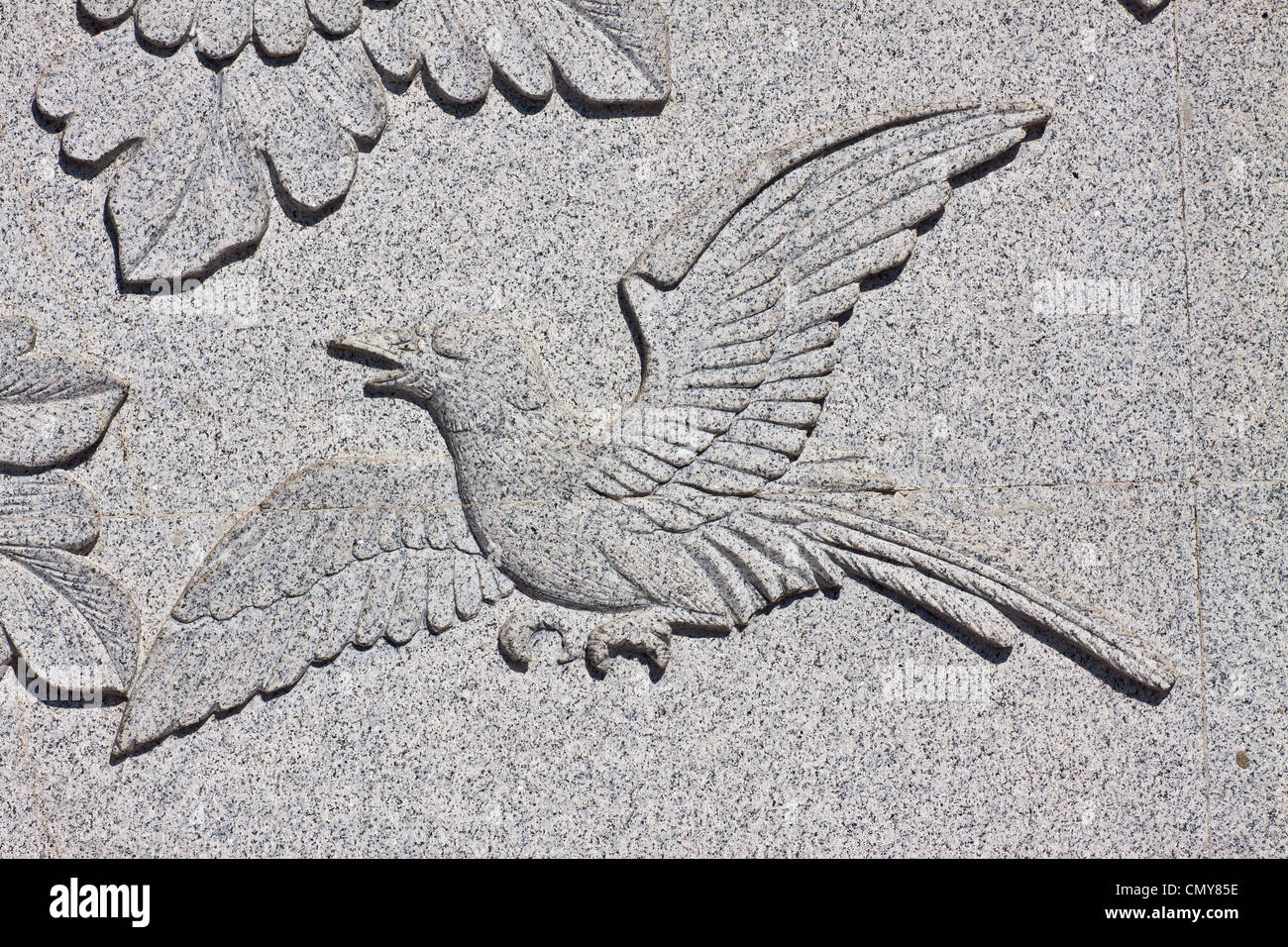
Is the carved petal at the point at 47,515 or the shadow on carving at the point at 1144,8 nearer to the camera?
the carved petal at the point at 47,515

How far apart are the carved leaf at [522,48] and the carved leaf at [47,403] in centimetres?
94

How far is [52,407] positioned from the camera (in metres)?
2.65

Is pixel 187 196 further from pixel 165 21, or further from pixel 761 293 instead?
pixel 761 293

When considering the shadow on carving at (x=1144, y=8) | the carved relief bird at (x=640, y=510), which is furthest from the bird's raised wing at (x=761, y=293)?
the shadow on carving at (x=1144, y=8)

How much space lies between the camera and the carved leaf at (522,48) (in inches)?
105

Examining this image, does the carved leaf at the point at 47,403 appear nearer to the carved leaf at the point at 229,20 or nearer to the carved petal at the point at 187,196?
the carved petal at the point at 187,196

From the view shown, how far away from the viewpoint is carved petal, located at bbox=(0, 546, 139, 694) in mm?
2625

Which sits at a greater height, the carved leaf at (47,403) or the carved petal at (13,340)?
the carved petal at (13,340)

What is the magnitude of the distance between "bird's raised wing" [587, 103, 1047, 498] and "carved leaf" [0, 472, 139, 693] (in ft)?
3.60

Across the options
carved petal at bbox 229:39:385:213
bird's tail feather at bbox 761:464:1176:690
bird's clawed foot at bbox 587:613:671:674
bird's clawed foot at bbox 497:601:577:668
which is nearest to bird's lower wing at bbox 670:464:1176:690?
bird's tail feather at bbox 761:464:1176:690

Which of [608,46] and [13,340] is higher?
[608,46]

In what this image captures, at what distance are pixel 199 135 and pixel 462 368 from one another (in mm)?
778

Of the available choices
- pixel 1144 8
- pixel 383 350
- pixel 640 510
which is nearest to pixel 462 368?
pixel 383 350

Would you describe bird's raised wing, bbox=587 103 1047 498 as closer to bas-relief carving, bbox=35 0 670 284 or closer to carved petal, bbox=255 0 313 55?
bas-relief carving, bbox=35 0 670 284
